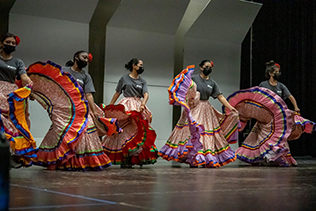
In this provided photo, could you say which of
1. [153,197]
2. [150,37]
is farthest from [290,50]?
[153,197]

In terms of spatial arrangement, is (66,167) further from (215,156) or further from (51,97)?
(215,156)

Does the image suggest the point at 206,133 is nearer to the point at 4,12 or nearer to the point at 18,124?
the point at 18,124

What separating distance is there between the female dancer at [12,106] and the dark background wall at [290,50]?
18.7ft

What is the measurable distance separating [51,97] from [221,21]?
4627mm

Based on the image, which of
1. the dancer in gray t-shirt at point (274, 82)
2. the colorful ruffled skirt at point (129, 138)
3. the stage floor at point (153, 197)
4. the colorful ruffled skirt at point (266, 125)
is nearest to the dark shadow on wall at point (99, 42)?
the colorful ruffled skirt at point (129, 138)

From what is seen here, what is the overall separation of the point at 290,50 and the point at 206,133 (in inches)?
170

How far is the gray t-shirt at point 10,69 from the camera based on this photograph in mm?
4203

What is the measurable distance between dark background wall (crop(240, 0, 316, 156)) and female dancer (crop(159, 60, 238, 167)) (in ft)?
9.98

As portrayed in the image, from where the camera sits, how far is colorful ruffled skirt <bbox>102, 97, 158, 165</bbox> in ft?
17.8

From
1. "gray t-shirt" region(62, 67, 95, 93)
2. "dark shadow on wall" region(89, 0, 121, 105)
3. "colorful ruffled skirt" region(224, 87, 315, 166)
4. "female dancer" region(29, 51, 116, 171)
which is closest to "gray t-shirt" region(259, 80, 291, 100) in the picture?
"colorful ruffled skirt" region(224, 87, 315, 166)

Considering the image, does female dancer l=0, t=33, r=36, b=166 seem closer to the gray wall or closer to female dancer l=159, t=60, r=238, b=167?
female dancer l=159, t=60, r=238, b=167

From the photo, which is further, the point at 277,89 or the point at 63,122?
the point at 277,89

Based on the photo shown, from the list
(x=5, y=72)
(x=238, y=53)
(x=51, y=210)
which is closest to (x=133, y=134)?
(x=5, y=72)

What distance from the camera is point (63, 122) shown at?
4688 mm
